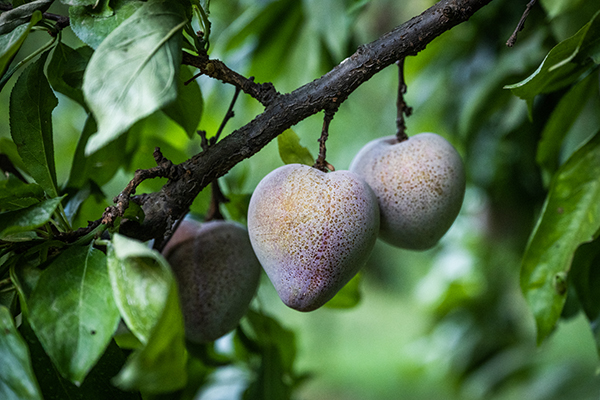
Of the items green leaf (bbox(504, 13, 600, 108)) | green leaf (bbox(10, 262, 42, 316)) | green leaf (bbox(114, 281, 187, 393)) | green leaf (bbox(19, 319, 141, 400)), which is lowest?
green leaf (bbox(504, 13, 600, 108))

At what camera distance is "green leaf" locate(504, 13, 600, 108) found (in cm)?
46

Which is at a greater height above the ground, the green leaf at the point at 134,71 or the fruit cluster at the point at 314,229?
the green leaf at the point at 134,71

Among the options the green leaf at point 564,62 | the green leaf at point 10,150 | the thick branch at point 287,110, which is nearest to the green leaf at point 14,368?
the thick branch at point 287,110

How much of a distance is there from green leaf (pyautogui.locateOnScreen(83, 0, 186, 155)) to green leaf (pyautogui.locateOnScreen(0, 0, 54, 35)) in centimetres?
11

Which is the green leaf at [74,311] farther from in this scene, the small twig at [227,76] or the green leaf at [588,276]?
the green leaf at [588,276]

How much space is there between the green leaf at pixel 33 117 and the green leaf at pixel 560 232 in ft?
1.81

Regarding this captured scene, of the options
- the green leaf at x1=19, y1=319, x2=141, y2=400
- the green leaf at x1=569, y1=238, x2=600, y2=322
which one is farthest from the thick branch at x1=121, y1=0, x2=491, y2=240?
the green leaf at x1=569, y1=238, x2=600, y2=322

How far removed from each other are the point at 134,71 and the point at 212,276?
266 mm

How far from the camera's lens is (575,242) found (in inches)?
23.1

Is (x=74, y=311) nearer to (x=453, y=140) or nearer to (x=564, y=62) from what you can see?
(x=564, y=62)

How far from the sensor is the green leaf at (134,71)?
1.08 feet

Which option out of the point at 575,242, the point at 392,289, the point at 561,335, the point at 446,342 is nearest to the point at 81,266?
the point at 575,242

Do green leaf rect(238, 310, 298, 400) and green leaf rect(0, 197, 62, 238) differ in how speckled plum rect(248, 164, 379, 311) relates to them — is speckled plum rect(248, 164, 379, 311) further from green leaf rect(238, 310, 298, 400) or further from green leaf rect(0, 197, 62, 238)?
green leaf rect(238, 310, 298, 400)

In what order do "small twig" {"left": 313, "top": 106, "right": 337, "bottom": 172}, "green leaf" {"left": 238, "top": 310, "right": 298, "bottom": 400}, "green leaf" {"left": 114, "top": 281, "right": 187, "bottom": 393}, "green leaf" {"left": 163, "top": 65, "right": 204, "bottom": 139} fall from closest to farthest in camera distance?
"green leaf" {"left": 114, "top": 281, "right": 187, "bottom": 393}, "small twig" {"left": 313, "top": 106, "right": 337, "bottom": 172}, "green leaf" {"left": 163, "top": 65, "right": 204, "bottom": 139}, "green leaf" {"left": 238, "top": 310, "right": 298, "bottom": 400}
